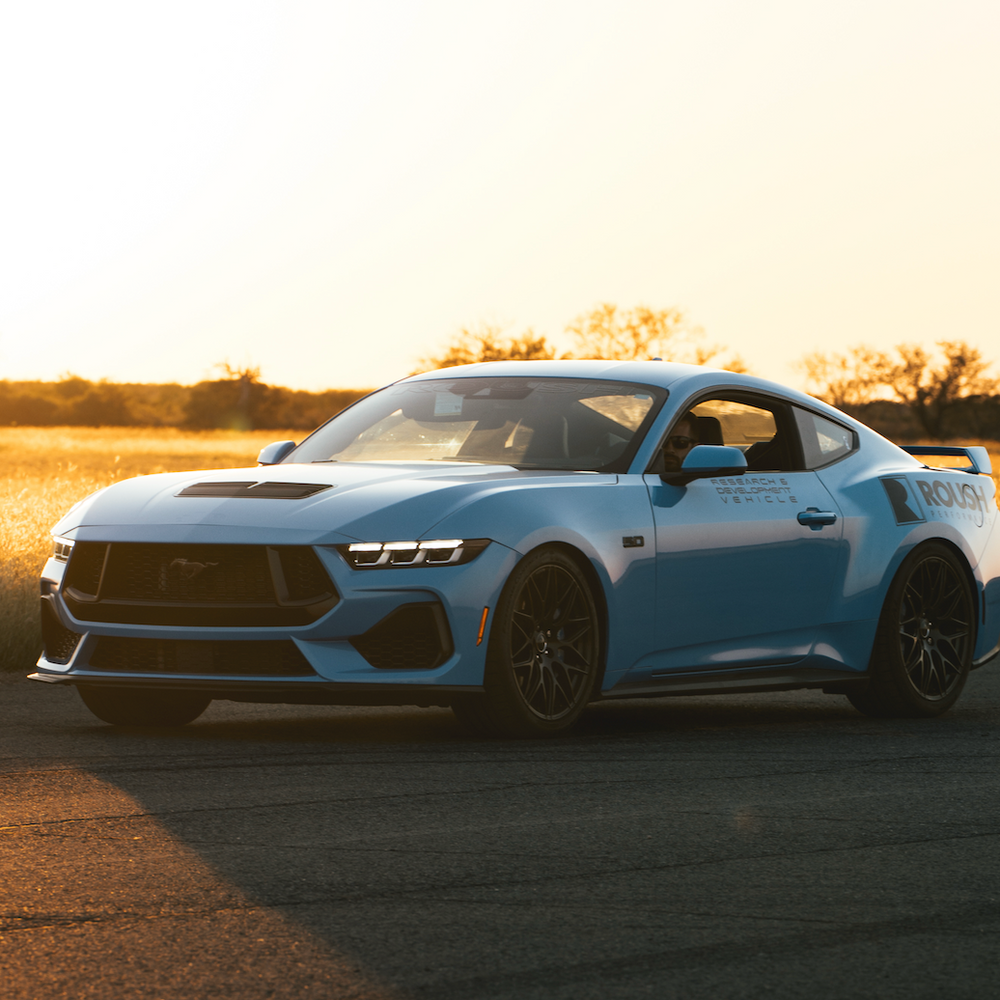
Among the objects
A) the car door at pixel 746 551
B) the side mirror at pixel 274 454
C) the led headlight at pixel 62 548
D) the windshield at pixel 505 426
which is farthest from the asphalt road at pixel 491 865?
the side mirror at pixel 274 454

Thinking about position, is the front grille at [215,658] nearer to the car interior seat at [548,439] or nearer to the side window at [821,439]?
the car interior seat at [548,439]

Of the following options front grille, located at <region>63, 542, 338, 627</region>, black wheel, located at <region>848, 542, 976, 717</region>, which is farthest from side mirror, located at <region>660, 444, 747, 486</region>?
front grille, located at <region>63, 542, 338, 627</region>

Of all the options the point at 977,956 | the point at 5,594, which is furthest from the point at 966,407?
the point at 977,956

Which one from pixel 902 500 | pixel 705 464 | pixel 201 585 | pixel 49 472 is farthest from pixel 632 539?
pixel 49 472

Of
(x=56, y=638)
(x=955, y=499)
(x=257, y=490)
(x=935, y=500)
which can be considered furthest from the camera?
(x=955, y=499)

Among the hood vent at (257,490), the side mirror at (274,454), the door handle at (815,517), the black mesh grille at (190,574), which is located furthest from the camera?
the side mirror at (274,454)

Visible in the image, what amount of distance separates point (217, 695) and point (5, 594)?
502cm

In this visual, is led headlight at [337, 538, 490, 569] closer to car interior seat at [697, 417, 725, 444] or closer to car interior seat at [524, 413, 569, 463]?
car interior seat at [524, 413, 569, 463]

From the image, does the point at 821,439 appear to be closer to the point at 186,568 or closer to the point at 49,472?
the point at 186,568

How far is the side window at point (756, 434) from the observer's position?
8.51m

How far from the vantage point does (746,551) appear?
7789mm

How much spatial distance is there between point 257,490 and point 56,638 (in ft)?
3.47

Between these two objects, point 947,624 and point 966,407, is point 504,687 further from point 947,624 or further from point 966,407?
point 966,407

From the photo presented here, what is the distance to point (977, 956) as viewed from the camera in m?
3.77
